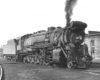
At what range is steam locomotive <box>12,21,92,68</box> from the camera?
12.0m

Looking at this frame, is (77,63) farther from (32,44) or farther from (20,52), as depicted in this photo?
(20,52)

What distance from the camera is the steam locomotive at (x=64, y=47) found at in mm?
12047

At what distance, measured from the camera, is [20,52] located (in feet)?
68.8

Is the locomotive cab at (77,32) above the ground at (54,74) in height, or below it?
above

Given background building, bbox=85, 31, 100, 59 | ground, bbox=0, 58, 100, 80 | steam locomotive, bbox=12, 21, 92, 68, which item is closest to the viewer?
ground, bbox=0, 58, 100, 80

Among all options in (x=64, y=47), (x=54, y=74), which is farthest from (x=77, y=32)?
(x=54, y=74)

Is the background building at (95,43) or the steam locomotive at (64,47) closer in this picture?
the steam locomotive at (64,47)

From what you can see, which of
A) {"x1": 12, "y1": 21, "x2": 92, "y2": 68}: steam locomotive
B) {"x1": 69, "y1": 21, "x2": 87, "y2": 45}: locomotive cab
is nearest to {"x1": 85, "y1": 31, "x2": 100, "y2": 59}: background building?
{"x1": 12, "y1": 21, "x2": 92, "y2": 68}: steam locomotive

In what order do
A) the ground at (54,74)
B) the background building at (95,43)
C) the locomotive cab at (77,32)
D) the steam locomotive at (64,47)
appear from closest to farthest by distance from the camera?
1. the ground at (54,74)
2. the steam locomotive at (64,47)
3. the locomotive cab at (77,32)
4. the background building at (95,43)

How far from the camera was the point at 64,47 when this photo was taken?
43.0 ft

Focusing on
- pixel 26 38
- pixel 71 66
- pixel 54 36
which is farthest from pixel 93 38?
pixel 71 66

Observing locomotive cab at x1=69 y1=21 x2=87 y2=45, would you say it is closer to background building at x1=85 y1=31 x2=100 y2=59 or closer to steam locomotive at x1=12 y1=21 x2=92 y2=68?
steam locomotive at x1=12 y1=21 x2=92 y2=68

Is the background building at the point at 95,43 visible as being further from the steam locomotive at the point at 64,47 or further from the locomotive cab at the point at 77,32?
the locomotive cab at the point at 77,32

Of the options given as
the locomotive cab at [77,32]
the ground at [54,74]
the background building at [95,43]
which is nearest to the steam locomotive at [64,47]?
the locomotive cab at [77,32]
